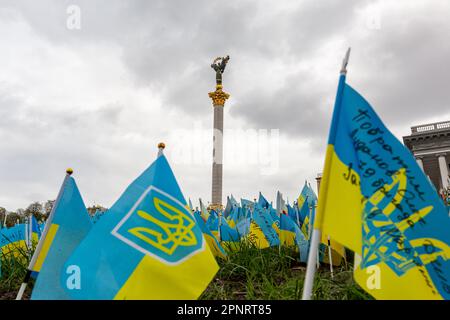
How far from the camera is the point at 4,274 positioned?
173 inches

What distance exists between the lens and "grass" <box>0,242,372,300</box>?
3.22 m

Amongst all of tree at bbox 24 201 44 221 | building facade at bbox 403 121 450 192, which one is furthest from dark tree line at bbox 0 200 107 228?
building facade at bbox 403 121 450 192

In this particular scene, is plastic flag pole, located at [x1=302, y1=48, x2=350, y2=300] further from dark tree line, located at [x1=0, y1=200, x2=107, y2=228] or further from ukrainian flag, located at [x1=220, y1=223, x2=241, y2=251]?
dark tree line, located at [x1=0, y1=200, x2=107, y2=228]

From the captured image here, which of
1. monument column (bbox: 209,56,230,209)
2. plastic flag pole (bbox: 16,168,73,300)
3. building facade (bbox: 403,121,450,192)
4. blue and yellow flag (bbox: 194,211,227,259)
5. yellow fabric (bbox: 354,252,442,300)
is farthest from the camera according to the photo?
building facade (bbox: 403,121,450,192)

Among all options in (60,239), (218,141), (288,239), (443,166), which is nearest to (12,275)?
(60,239)

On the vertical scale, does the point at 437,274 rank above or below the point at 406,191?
below

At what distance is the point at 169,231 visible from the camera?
2484 millimetres

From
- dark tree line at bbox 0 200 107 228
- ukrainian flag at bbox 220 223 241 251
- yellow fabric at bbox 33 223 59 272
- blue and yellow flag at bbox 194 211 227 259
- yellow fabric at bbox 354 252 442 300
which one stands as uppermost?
dark tree line at bbox 0 200 107 228

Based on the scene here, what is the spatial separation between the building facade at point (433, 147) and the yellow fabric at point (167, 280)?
39451 mm

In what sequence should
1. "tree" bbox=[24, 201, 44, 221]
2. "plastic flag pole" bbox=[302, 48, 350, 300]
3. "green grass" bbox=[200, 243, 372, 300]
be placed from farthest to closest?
"tree" bbox=[24, 201, 44, 221] < "green grass" bbox=[200, 243, 372, 300] < "plastic flag pole" bbox=[302, 48, 350, 300]

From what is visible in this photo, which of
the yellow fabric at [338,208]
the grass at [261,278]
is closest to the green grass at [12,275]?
the grass at [261,278]
